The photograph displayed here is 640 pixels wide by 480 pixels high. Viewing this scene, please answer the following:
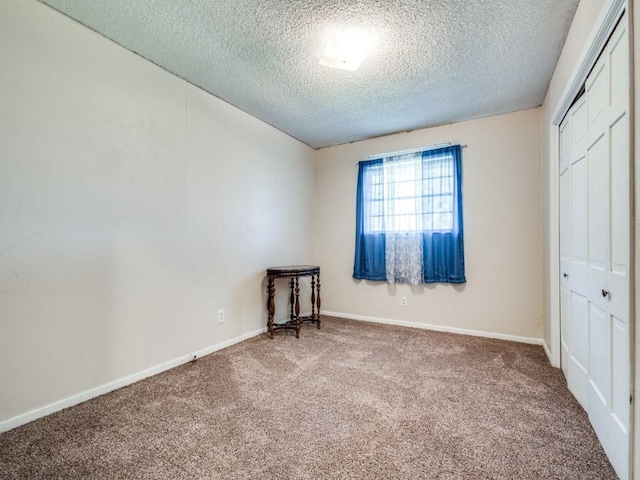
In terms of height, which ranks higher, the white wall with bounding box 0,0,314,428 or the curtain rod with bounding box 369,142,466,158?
the curtain rod with bounding box 369,142,466,158

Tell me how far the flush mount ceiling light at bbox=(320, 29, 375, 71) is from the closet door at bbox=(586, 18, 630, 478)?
52.1 inches

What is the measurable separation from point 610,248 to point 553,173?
133 centimetres

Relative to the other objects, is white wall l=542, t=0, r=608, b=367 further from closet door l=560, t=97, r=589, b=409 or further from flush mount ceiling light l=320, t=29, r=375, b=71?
flush mount ceiling light l=320, t=29, r=375, b=71

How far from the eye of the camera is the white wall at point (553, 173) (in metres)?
1.87

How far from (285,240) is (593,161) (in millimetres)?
2922

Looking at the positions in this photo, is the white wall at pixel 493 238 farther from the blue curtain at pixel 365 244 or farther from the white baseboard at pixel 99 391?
the white baseboard at pixel 99 391

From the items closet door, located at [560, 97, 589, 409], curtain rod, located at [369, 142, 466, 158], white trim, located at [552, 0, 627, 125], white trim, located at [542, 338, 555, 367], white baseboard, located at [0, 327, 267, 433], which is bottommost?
white trim, located at [542, 338, 555, 367]

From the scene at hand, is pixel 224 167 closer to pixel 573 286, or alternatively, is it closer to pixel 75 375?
pixel 75 375

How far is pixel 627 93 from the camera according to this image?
112cm

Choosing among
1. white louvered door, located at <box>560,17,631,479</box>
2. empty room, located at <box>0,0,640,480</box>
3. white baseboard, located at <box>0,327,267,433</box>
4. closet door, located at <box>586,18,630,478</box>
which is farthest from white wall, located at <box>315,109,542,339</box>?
white baseboard, located at <box>0,327,267,433</box>

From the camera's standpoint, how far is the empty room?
1.39 m

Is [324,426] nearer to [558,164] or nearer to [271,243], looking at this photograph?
[271,243]

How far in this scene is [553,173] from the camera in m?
2.41

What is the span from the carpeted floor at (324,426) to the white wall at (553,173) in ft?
1.32
